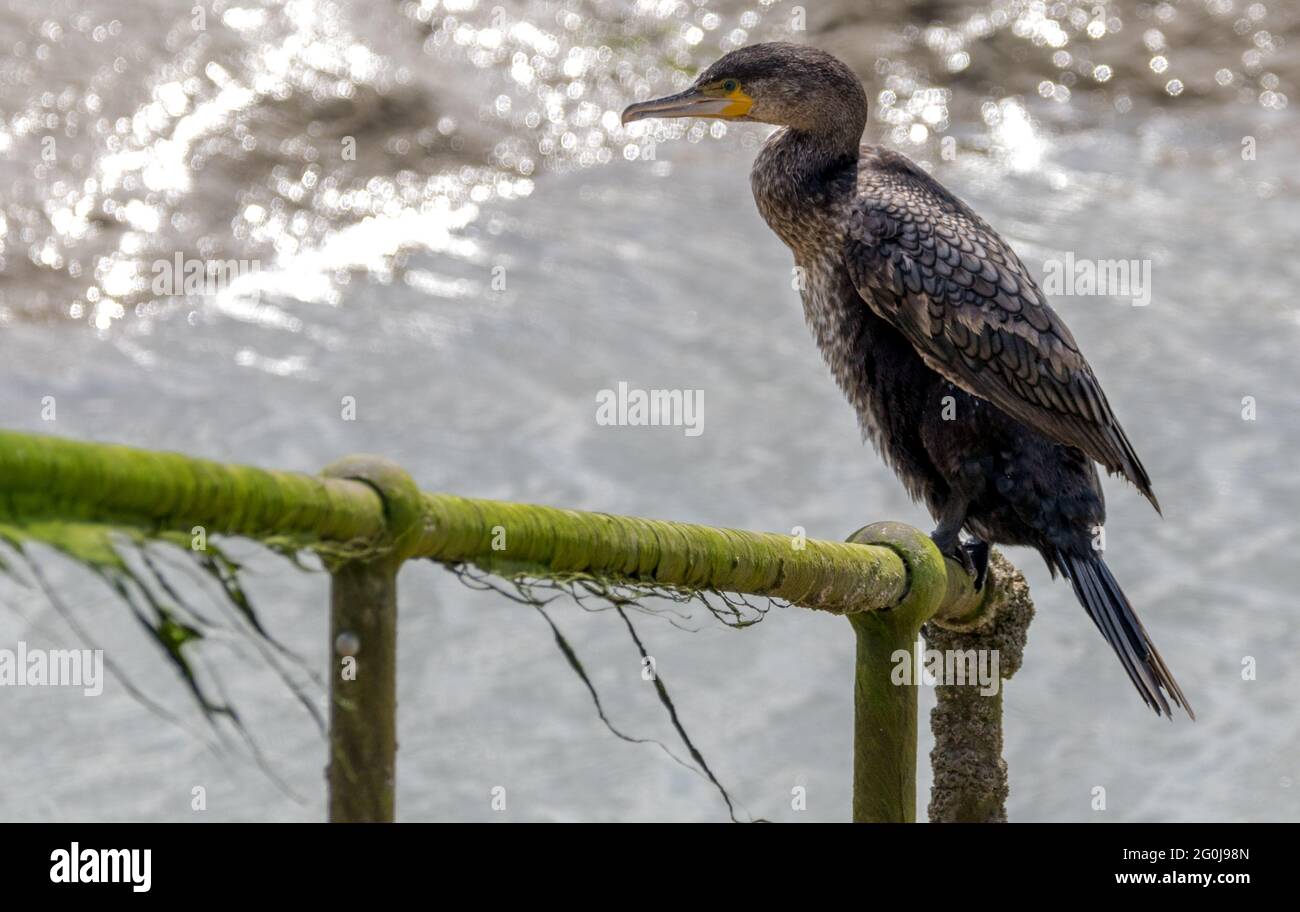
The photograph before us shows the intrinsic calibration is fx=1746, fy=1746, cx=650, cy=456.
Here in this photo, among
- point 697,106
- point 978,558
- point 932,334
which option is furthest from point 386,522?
point 697,106

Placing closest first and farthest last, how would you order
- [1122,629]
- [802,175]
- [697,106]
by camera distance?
[1122,629] < [802,175] < [697,106]

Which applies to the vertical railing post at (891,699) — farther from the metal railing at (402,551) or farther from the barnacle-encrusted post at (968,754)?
the barnacle-encrusted post at (968,754)

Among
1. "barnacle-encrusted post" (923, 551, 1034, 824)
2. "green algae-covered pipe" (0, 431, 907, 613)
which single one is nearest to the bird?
"barnacle-encrusted post" (923, 551, 1034, 824)

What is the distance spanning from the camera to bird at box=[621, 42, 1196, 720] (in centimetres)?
385

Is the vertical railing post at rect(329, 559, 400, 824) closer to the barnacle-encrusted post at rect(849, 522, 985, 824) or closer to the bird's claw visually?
the barnacle-encrusted post at rect(849, 522, 985, 824)

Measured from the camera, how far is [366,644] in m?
1.59

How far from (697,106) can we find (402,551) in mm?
2739

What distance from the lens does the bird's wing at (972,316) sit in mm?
3840

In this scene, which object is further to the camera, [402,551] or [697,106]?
[697,106]

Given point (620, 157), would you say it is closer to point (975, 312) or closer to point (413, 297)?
point (413, 297)

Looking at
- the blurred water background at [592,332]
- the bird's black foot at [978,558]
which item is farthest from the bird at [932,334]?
the blurred water background at [592,332]

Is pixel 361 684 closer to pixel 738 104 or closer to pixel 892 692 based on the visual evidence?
pixel 892 692

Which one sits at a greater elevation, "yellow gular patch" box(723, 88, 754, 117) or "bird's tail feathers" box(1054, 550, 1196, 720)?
"yellow gular patch" box(723, 88, 754, 117)

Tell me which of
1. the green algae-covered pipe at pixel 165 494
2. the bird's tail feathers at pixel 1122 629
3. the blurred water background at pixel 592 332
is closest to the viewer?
the green algae-covered pipe at pixel 165 494
